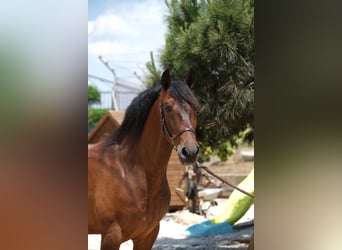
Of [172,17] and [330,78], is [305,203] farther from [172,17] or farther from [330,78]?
[172,17]

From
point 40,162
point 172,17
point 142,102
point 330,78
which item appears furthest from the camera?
point 172,17

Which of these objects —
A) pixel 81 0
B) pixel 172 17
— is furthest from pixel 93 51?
pixel 81 0

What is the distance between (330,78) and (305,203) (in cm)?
40

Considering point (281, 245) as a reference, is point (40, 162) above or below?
above

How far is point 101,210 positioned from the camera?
8.41 ft

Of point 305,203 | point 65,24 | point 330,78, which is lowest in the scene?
point 305,203

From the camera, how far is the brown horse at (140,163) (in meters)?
2.51

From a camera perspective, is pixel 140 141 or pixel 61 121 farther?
pixel 140 141

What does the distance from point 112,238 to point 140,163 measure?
0.42 m

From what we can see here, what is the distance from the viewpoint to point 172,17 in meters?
4.07

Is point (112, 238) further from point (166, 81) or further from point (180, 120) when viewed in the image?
point (166, 81)

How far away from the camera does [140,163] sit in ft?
8.68

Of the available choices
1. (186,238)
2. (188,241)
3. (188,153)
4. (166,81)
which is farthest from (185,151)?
(186,238)

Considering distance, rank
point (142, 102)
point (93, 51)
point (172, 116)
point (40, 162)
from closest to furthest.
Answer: point (40, 162) < point (172, 116) < point (142, 102) < point (93, 51)
